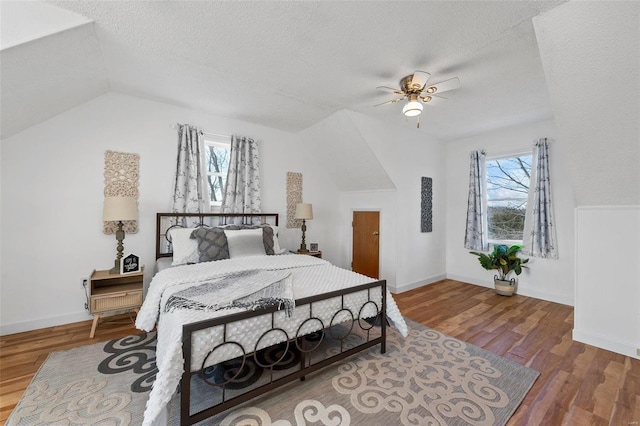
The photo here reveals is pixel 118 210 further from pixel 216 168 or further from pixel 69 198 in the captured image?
pixel 216 168

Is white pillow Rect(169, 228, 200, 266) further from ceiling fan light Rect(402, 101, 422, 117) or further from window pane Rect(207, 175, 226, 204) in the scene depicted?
ceiling fan light Rect(402, 101, 422, 117)

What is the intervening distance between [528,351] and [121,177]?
4.81 metres

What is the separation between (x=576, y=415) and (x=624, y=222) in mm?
1942

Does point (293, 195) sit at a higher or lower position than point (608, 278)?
higher

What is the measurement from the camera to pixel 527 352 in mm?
2426

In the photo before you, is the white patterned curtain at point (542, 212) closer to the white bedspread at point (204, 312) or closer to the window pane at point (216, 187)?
the white bedspread at point (204, 312)

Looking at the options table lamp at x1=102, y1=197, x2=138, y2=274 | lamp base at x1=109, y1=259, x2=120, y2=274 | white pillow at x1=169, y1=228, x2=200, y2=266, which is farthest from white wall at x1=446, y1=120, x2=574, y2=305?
lamp base at x1=109, y1=259, x2=120, y2=274

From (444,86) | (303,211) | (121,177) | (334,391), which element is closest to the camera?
(334,391)

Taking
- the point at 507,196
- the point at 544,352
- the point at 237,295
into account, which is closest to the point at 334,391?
the point at 237,295

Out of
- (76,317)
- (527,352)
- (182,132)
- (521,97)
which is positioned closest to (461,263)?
(527,352)

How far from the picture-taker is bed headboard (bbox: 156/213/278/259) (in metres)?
3.23

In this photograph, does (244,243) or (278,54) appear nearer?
(278,54)

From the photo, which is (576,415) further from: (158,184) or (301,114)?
(158,184)

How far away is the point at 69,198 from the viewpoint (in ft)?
9.27
